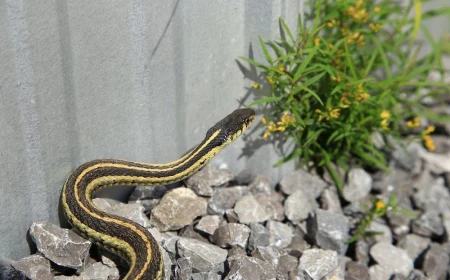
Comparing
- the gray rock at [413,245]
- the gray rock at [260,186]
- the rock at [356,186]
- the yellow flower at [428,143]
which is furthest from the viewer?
the yellow flower at [428,143]

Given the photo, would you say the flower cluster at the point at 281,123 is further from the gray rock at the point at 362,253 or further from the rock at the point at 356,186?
the gray rock at the point at 362,253

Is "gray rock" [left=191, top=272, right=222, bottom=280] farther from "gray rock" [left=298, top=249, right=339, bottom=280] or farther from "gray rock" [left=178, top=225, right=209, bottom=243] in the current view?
"gray rock" [left=298, top=249, right=339, bottom=280]

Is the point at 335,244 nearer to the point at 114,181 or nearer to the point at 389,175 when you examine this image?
the point at 389,175

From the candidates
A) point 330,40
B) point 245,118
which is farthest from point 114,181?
point 330,40

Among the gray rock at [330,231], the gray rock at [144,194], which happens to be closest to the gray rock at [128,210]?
the gray rock at [144,194]

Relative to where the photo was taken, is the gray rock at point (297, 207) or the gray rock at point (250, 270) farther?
the gray rock at point (297, 207)

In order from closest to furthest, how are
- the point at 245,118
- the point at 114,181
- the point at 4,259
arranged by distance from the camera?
1. the point at 4,259
2. the point at 114,181
3. the point at 245,118

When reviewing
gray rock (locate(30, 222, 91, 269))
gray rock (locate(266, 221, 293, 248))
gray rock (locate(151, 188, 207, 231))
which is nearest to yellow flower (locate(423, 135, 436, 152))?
gray rock (locate(266, 221, 293, 248))

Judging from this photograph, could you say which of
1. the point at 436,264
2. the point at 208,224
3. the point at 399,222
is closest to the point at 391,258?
the point at 436,264
